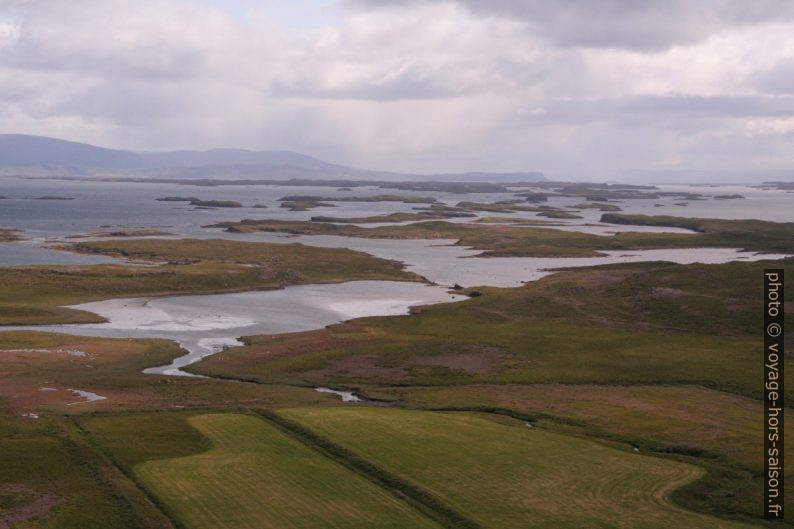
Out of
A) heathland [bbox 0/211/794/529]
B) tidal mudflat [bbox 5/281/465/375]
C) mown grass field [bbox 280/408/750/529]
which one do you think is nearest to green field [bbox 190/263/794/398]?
heathland [bbox 0/211/794/529]

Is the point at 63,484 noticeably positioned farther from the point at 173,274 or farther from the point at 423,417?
the point at 173,274

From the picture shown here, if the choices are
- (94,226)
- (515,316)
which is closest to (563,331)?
(515,316)

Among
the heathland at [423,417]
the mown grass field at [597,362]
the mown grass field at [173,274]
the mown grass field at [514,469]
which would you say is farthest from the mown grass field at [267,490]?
the mown grass field at [173,274]

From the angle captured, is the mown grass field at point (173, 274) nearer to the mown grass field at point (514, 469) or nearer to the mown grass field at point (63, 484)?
the mown grass field at point (63, 484)

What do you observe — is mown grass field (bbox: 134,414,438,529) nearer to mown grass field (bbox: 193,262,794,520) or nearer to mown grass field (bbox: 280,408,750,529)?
mown grass field (bbox: 280,408,750,529)

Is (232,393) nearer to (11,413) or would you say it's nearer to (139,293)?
(11,413)

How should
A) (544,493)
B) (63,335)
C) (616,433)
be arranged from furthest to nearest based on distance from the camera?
1. (63,335)
2. (616,433)
3. (544,493)

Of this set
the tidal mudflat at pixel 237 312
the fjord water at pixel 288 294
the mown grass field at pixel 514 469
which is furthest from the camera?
the fjord water at pixel 288 294
